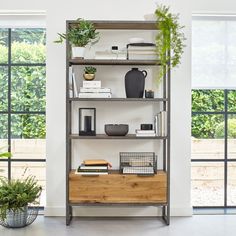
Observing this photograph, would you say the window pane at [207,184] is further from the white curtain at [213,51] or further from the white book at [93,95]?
the white book at [93,95]

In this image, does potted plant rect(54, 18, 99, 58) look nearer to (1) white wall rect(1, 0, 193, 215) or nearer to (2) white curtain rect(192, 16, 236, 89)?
(1) white wall rect(1, 0, 193, 215)

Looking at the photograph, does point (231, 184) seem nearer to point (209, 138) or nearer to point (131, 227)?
point (209, 138)

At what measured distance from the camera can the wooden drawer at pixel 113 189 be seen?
3.65 m

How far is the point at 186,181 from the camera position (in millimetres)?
4059

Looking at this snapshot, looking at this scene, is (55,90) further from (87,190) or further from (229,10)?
(229,10)

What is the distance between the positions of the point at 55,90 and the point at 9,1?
105 centimetres

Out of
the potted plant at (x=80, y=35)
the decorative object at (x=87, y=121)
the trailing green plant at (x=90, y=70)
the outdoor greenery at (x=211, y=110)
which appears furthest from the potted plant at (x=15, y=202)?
the outdoor greenery at (x=211, y=110)

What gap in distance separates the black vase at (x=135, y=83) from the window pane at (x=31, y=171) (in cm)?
132

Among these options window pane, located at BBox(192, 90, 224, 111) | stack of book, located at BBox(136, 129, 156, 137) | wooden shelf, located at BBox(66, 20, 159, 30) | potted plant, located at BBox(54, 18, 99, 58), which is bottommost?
stack of book, located at BBox(136, 129, 156, 137)

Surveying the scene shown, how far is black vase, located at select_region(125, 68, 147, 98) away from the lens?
3.76m

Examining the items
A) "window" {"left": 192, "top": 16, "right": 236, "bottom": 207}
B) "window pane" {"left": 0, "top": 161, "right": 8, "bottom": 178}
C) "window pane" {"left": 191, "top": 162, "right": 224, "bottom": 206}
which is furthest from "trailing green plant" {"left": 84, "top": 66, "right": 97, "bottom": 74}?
"window pane" {"left": 191, "top": 162, "right": 224, "bottom": 206}

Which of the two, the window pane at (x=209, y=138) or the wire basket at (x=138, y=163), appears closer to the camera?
the wire basket at (x=138, y=163)

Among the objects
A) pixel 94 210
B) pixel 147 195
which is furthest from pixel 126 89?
pixel 94 210

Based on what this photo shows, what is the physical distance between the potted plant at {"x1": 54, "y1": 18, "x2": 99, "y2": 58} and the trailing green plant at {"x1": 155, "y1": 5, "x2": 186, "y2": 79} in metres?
0.64
